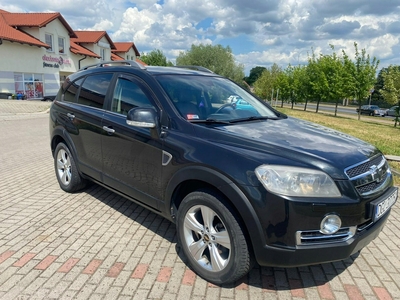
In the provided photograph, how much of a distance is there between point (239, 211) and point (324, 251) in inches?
25.9

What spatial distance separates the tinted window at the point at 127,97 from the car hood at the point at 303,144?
0.99 m

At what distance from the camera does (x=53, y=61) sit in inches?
1096

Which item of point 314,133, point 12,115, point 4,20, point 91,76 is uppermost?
point 4,20

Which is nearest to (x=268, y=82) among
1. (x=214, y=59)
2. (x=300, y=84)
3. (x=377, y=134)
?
(x=214, y=59)

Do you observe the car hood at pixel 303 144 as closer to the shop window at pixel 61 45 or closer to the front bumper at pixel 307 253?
the front bumper at pixel 307 253

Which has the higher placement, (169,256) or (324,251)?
(324,251)

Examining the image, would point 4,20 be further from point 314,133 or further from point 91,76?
point 314,133

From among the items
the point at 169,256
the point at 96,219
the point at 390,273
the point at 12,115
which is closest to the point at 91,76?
the point at 96,219

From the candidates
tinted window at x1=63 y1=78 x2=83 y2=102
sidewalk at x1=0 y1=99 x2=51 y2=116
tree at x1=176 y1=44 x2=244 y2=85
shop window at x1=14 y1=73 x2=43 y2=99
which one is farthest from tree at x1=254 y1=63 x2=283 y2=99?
tinted window at x1=63 y1=78 x2=83 y2=102

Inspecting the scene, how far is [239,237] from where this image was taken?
2357 mm

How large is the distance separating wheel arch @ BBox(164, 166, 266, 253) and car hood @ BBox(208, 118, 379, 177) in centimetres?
31

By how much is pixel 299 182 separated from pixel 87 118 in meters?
2.85

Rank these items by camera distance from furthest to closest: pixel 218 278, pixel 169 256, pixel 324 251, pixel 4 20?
1. pixel 4 20
2. pixel 169 256
3. pixel 218 278
4. pixel 324 251

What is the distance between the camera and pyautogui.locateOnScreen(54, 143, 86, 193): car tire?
14.6 feet
